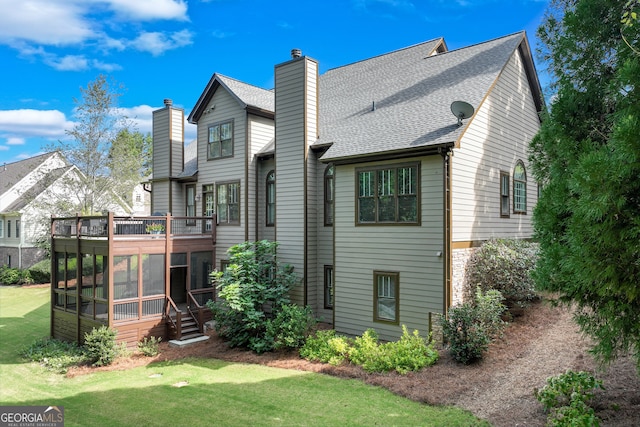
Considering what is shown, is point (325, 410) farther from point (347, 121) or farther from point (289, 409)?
point (347, 121)

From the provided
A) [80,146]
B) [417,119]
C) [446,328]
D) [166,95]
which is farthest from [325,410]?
[80,146]

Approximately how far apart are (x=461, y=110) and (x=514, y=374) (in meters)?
6.71

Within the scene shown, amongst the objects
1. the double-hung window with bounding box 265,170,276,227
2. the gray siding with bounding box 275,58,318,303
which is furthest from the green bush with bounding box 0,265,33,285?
the gray siding with bounding box 275,58,318,303

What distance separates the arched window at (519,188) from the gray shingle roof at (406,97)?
12.1 feet

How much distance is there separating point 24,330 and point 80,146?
1438 centimetres

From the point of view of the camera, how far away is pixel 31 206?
103 ft

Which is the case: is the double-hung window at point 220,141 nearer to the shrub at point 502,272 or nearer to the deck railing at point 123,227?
the deck railing at point 123,227

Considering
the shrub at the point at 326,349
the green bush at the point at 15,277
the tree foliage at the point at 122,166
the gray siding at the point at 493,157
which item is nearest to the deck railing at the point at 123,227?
the shrub at the point at 326,349

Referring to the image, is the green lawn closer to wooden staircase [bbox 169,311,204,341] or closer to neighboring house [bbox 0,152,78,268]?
wooden staircase [bbox 169,311,204,341]

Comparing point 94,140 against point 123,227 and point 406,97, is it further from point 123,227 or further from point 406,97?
point 406,97

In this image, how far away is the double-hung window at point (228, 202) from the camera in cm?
1675

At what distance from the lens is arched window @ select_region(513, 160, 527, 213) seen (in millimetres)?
14938

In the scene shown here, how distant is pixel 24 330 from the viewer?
17.5 meters

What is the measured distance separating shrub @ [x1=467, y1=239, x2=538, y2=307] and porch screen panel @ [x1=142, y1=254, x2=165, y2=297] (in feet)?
33.8
